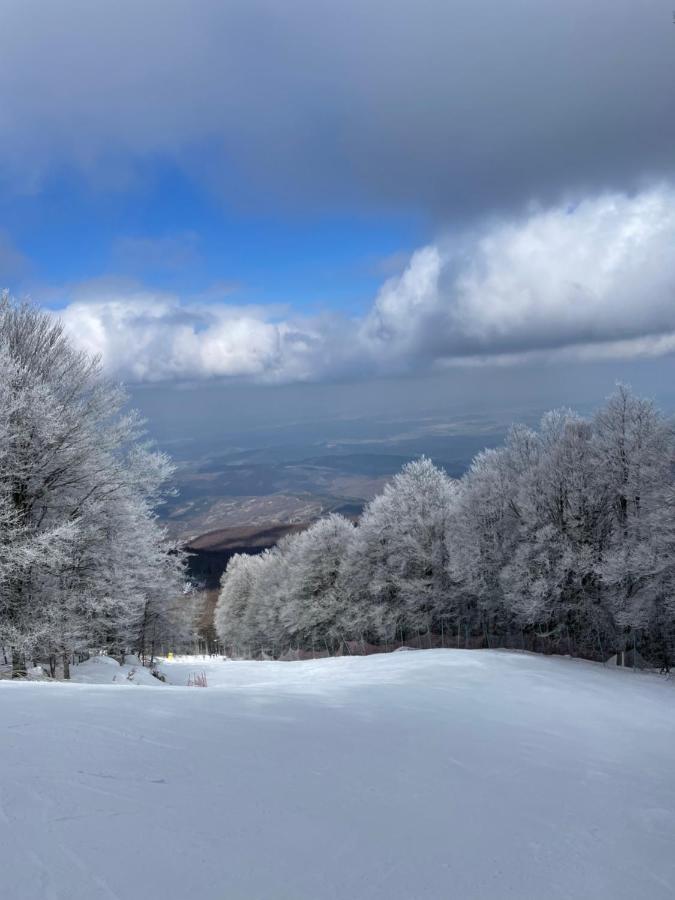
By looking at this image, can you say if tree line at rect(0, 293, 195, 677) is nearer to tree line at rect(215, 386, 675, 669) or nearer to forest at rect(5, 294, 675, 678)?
forest at rect(5, 294, 675, 678)

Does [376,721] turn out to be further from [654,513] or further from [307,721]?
[654,513]

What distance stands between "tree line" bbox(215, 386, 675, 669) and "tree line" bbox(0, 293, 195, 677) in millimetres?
18688

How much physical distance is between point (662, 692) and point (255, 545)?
596 ft

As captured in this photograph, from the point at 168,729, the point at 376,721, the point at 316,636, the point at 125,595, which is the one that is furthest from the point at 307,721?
the point at 316,636

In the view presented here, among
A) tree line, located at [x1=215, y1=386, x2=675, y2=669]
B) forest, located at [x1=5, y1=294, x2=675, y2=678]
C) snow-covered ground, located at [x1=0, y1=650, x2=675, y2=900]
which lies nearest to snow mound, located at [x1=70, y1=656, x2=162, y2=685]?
forest, located at [x1=5, y1=294, x2=675, y2=678]

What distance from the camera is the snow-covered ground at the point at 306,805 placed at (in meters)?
3.36

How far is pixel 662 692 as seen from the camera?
62.7 feet

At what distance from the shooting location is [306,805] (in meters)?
4.52

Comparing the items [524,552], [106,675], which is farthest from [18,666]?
[524,552]

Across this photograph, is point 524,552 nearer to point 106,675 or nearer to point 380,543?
point 380,543

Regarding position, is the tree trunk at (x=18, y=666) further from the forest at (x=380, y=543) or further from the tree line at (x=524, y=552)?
the tree line at (x=524, y=552)

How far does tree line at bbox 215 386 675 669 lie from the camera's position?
84.7 ft

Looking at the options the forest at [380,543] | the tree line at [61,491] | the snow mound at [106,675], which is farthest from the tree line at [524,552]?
the tree line at [61,491]

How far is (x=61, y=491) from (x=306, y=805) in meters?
14.2
